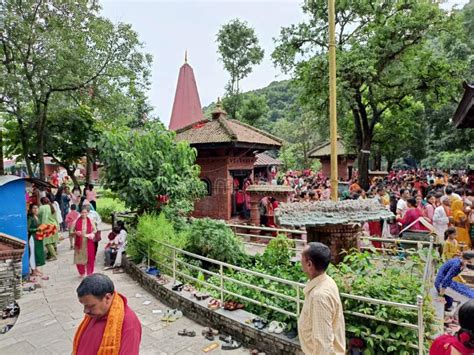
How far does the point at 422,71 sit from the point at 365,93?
2885 mm

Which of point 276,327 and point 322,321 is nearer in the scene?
point 322,321

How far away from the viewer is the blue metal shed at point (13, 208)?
760cm

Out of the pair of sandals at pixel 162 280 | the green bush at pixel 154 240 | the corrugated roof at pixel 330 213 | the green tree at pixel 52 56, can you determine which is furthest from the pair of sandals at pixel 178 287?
the green tree at pixel 52 56

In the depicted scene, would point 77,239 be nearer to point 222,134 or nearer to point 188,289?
point 188,289

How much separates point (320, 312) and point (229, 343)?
9.51ft

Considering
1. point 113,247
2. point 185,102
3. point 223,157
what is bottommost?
point 113,247

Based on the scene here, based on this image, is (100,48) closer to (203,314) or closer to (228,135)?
(228,135)

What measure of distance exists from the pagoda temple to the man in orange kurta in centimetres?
1116

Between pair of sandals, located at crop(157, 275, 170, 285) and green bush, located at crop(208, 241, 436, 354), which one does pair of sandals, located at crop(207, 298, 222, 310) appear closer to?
green bush, located at crop(208, 241, 436, 354)

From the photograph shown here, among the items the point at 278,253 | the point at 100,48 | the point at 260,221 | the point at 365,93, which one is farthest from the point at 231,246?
the point at 365,93

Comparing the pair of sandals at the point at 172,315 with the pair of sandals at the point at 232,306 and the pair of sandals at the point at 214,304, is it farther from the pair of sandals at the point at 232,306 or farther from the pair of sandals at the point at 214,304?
the pair of sandals at the point at 232,306

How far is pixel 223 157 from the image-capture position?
14.2 metres

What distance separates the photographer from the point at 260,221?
1256 cm

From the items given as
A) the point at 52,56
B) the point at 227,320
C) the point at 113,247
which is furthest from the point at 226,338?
the point at 52,56
